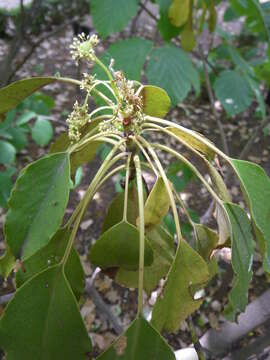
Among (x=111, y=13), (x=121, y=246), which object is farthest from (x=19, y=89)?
(x=111, y=13)

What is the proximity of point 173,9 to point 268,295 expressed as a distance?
2.58 ft

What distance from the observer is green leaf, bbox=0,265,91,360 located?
0.60m

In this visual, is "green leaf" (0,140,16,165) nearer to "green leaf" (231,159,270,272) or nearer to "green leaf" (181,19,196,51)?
"green leaf" (181,19,196,51)

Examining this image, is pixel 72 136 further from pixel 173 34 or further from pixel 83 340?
pixel 173 34

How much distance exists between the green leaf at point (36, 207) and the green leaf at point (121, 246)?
115mm

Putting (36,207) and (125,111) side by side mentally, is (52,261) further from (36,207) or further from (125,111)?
(125,111)

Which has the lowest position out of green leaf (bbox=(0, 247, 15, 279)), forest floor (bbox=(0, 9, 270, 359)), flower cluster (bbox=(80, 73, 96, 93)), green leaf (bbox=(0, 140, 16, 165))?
forest floor (bbox=(0, 9, 270, 359))

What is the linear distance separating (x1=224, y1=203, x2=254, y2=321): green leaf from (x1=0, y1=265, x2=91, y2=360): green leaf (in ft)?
0.79

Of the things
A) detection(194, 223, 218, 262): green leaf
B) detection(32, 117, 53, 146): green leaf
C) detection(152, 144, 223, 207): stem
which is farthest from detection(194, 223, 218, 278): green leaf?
detection(32, 117, 53, 146): green leaf

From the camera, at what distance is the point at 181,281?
25.1 inches

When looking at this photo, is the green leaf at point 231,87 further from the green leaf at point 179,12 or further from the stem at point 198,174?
the stem at point 198,174

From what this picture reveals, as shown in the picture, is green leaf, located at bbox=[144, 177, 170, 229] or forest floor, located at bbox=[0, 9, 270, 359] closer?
green leaf, located at bbox=[144, 177, 170, 229]

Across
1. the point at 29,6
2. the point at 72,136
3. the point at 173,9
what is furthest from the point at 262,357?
the point at 29,6

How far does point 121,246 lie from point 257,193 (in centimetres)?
24
